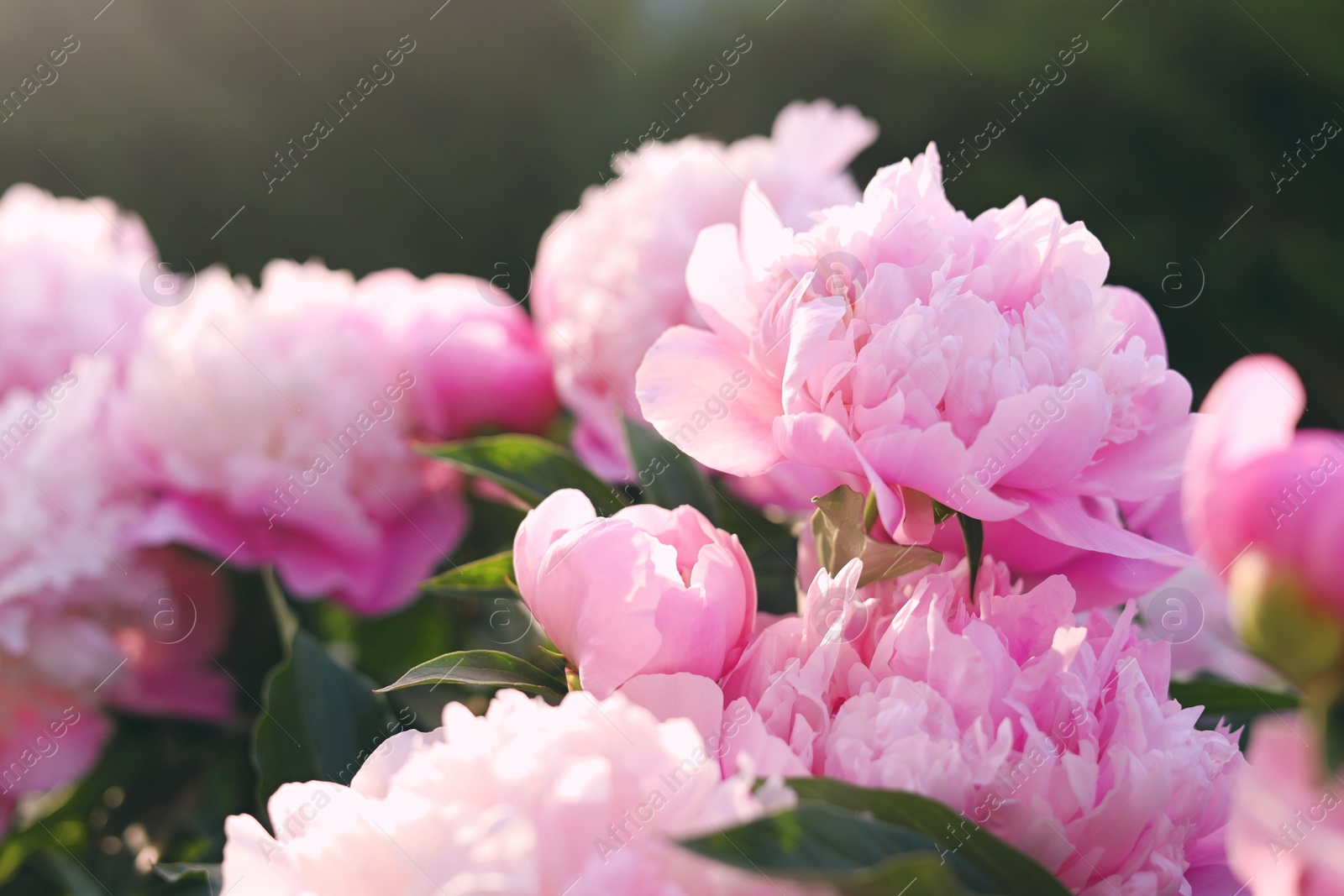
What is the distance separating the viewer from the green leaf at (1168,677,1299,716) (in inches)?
14.5

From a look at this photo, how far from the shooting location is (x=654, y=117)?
2162 millimetres

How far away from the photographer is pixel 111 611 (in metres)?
0.56

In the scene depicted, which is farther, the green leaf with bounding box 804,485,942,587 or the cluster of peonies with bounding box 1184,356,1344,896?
the green leaf with bounding box 804,485,942,587

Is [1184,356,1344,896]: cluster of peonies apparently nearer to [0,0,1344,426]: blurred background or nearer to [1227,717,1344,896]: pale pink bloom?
[1227,717,1344,896]: pale pink bloom

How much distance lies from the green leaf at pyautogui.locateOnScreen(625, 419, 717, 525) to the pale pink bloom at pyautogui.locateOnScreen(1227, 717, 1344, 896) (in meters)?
0.26

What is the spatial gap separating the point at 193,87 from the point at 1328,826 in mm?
2424

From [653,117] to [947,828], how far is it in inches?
81.5

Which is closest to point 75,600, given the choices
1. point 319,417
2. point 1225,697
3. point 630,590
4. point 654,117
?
point 319,417

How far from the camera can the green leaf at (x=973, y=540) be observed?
0.29 meters

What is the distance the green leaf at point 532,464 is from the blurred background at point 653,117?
3.95 feet

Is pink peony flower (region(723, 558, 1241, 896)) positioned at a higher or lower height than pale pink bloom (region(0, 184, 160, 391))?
higher

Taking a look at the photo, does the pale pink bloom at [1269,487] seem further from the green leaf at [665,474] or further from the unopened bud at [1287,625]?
the green leaf at [665,474]

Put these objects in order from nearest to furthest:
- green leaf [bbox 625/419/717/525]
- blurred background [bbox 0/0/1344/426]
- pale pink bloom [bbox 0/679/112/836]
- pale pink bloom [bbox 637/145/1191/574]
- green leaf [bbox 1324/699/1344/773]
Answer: green leaf [bbox 1324/699/1344/773] < pale pink bloom [bbox 637/145/1191/574] < green leaf [bbox 625/419/717/525] < pale pink bloom [bbox 0/679/112/836] < blurred background [bbox 0/0/1344/426]

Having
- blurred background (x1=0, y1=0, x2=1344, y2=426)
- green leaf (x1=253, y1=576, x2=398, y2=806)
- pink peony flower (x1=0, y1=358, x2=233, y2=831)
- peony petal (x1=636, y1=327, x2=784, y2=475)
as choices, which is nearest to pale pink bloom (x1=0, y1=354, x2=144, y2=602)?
pink peony flower (x1=0, y1=358, x2=233, y2=831)
